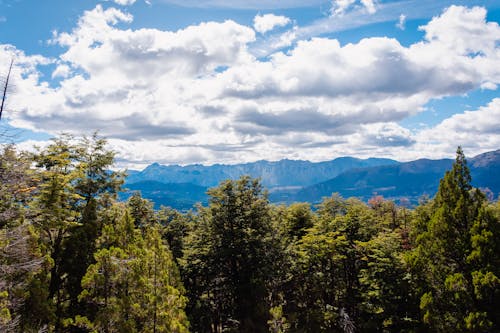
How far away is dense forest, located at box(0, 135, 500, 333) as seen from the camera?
1452 cm

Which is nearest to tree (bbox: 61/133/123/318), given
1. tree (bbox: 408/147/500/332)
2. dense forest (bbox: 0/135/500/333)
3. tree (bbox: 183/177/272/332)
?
dense forest (bbox: 0/135/500/333)

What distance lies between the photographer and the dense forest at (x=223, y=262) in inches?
571

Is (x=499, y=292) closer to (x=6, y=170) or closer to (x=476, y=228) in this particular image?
(x=476, y=228)

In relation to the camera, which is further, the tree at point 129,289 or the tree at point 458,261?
the tree at point 458,261

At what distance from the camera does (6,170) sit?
1270 centimetres

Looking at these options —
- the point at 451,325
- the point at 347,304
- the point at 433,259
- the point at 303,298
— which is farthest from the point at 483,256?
the point at 303,298

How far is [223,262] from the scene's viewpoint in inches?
1307

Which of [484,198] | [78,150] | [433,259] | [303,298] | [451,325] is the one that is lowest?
[303,298]

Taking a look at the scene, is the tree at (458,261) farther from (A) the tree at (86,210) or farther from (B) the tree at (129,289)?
(A) the tree at (86,210)

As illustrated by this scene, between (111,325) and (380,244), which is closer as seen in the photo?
(111,325)

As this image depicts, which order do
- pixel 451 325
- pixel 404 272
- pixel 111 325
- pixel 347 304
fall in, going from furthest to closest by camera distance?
pixel 347 304, pixel 404 272, pixel 451 325, pixel 111 325

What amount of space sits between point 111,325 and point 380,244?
67.9ft

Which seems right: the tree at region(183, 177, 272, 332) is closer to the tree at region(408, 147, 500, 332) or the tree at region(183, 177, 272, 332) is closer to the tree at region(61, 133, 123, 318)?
the tree at region(61, 133, 123, 318)

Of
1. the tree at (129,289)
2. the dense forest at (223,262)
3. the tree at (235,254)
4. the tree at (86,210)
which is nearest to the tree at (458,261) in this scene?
the dense forest at (223,262)
